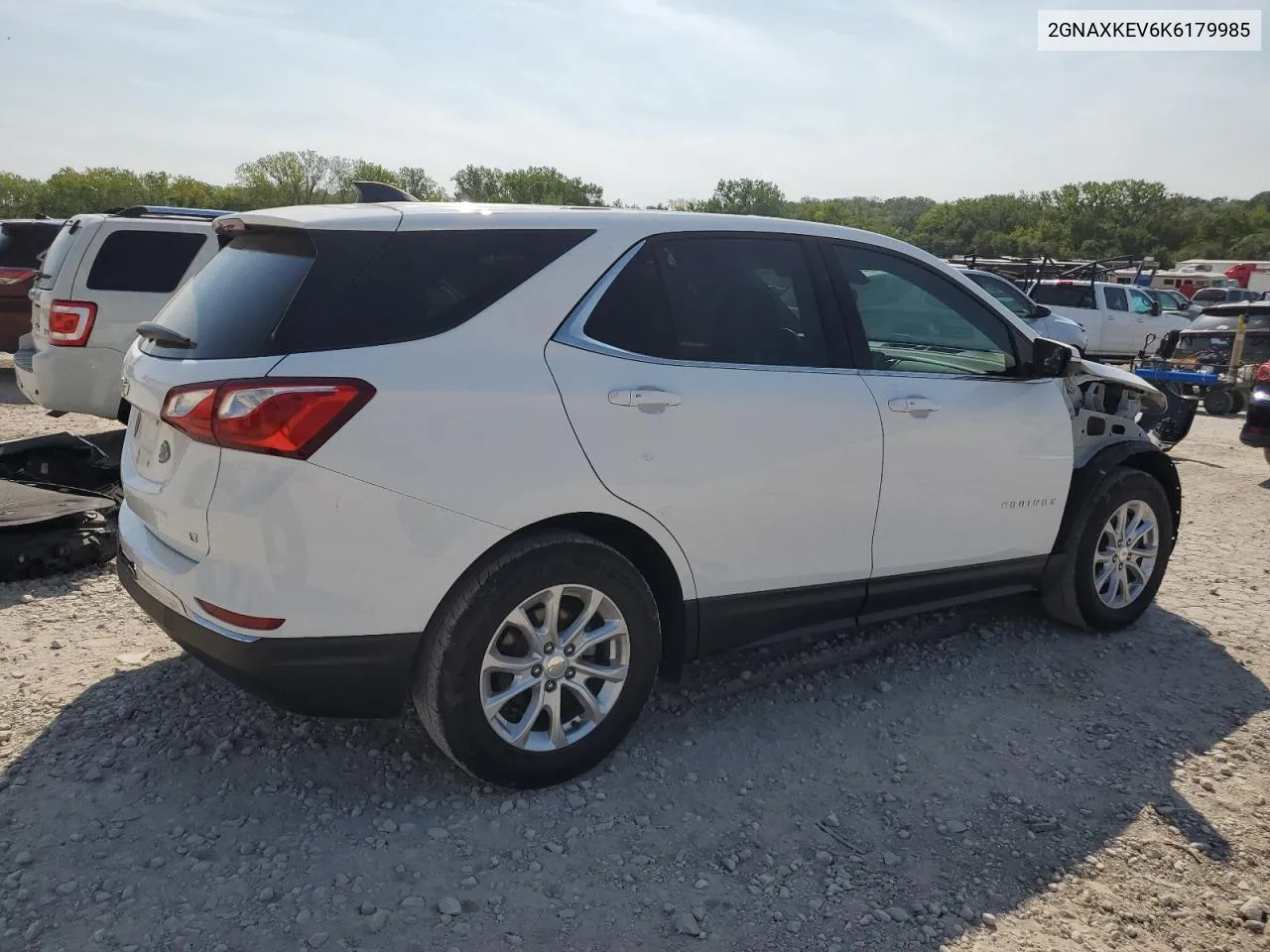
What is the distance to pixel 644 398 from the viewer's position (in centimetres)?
321

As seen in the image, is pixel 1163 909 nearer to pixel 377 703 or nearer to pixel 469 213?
pixel 377 703

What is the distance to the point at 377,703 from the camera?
2947 mm

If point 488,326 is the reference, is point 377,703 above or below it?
below

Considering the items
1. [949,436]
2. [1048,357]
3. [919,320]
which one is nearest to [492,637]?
[949,436]

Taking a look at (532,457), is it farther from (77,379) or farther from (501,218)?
(77,379)

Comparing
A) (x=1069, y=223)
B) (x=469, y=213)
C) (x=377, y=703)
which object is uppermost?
(x=1069, y=223)

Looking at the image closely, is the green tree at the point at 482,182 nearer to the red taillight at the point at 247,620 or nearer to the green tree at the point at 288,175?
the green tree at the point at 288,175

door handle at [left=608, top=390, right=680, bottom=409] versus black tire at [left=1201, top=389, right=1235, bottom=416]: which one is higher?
door handle at [left=608, top=390, right=680, bottom=409]

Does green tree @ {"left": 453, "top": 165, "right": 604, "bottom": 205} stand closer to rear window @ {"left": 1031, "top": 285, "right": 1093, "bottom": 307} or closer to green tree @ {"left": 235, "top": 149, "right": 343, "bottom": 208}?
green tree @ {"left": 235, "top": 149, "right": 343, "bottom": 208}

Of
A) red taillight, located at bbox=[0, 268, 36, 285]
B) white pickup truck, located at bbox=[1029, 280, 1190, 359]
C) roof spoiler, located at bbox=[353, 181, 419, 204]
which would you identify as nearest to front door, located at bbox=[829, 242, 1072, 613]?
roof spoiler, located at bbox=[353, 181, 419, 204]

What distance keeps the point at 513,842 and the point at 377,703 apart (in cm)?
59

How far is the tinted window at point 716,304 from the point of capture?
3.32 metres

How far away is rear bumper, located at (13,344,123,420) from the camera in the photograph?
25.2ft

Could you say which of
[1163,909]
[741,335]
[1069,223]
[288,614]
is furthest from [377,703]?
→ [1069,223]
